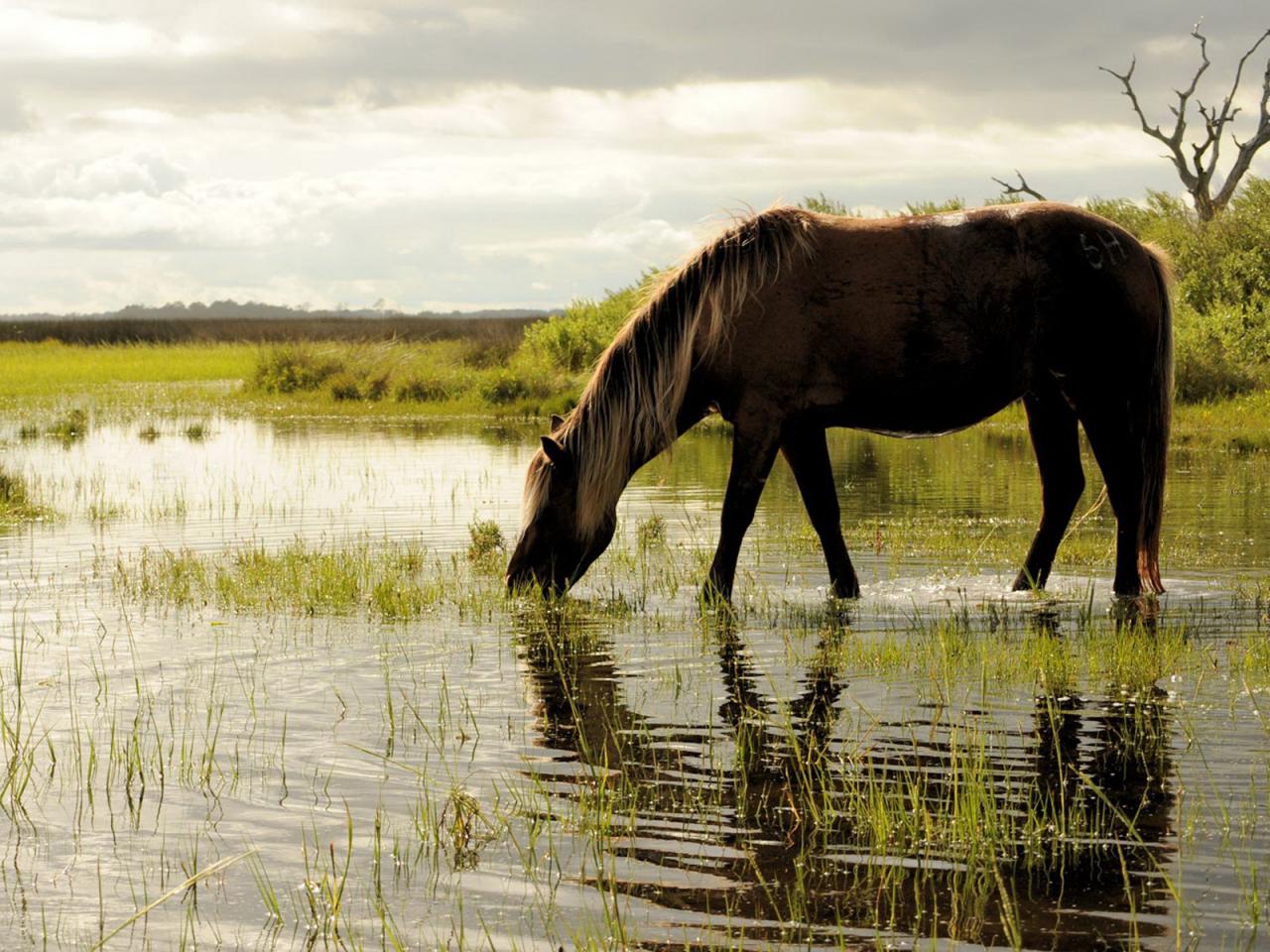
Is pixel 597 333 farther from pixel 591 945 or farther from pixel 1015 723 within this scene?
pixel 591 945

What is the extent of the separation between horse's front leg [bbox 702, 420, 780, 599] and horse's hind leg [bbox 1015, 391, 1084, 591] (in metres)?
1.80

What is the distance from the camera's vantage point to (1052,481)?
8.61 m

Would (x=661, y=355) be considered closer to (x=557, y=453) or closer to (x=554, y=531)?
(x=557, y=453)

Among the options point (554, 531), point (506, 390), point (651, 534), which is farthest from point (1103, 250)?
point (506, 390)

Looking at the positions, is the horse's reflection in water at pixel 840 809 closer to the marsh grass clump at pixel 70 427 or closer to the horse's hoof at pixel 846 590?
the horse's hoof at pixel 846 590

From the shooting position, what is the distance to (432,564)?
9.68 metres

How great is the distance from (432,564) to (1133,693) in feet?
16.7

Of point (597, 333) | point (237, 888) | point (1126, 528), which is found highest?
point (597, 333)

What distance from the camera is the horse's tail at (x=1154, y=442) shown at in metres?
8.16

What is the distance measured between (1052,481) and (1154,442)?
0.66 m

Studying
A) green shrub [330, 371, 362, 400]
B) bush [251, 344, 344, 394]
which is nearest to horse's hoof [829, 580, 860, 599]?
green shrub [330, 371, 362, 400]

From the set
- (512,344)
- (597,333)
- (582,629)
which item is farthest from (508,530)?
(512,344)

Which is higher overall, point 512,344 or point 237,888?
point 512,344

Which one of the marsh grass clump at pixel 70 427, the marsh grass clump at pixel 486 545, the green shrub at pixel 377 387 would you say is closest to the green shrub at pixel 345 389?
the green shrub at pixel 377 387
